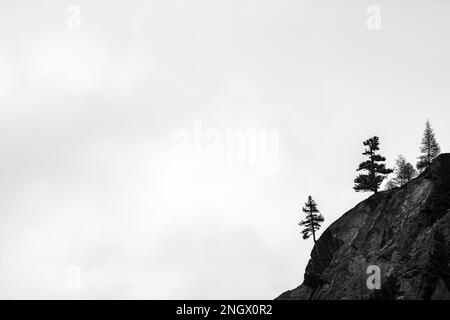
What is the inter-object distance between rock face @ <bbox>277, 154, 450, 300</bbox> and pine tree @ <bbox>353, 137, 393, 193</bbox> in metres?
1.83

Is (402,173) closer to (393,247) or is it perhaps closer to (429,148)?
(429,148)

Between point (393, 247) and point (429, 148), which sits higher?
point (429, 148)

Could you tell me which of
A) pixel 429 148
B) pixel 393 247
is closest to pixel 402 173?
pixel 429 148

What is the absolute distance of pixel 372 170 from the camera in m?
61.6

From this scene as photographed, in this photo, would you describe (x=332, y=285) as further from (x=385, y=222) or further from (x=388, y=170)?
(x=388, y=170)

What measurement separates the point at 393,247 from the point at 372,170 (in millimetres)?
13514

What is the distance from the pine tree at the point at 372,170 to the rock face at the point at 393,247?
1.83 metres

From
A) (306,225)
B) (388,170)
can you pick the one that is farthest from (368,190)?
(306,225)

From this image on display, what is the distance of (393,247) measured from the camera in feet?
168

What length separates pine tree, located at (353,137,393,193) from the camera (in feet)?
200

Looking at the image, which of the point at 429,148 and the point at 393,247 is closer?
the point at 393,247

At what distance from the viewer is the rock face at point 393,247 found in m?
43.9
